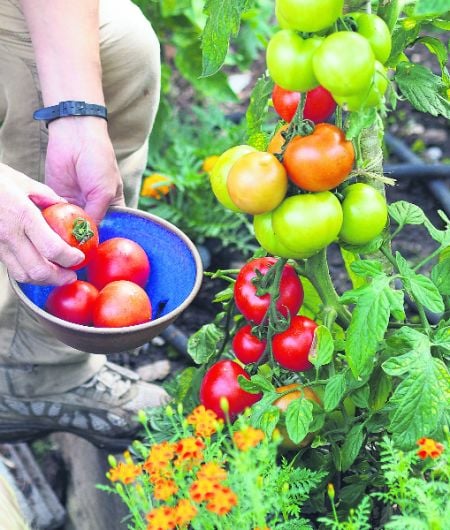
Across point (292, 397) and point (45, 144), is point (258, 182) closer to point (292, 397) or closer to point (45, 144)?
point (292, 397)

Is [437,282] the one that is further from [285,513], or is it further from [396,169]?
[396,169]

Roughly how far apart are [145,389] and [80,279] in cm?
43

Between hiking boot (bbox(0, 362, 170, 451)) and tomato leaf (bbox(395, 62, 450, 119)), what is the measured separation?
0.93 m

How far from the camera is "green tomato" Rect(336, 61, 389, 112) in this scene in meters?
0.98

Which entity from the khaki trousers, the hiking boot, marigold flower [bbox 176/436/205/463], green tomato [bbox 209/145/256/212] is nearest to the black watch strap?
the khaki trousers

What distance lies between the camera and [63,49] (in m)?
1.54

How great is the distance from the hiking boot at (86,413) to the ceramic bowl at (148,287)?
0.38 meters

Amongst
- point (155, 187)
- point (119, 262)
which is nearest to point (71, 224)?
point (119, 262)

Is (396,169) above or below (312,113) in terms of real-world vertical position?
below

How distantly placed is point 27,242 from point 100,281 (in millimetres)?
242

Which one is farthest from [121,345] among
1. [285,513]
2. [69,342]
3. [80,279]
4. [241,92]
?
[241,92]

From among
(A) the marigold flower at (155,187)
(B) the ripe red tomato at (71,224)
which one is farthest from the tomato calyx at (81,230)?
(A) the marigold flower at (155,187)

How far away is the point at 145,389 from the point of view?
191 centimetres

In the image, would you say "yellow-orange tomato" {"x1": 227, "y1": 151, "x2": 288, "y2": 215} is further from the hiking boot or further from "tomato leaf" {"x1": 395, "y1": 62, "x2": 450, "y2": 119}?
the hiking boot
